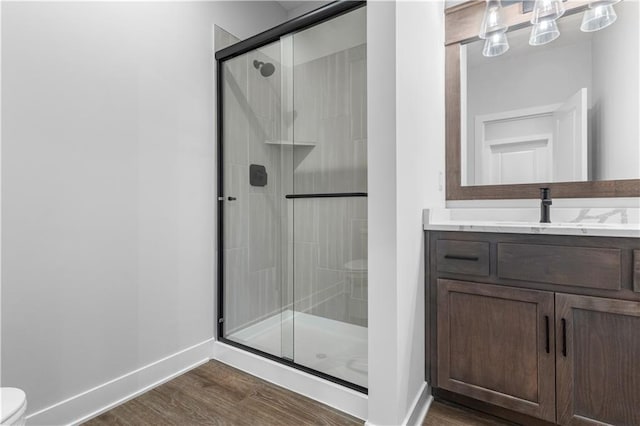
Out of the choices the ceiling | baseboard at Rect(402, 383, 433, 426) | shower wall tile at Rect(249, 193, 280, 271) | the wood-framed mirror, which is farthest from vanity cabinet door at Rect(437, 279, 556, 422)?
the ceiling

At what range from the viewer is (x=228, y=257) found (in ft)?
6.86

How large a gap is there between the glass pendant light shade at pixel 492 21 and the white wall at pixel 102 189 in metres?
1.69

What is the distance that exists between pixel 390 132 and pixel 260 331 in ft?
5.10

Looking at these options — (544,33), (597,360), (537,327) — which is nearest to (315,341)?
(537,327)

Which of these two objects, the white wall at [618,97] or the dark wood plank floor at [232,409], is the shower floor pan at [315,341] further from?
the white wall at [618,97]

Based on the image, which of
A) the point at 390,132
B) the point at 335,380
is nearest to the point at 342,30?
the point at 390,132

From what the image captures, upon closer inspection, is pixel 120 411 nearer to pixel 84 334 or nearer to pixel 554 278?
pixel 84 334

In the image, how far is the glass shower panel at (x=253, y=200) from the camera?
205 cm

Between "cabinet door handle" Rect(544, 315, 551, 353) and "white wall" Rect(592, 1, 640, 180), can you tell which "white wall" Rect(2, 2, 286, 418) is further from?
"white wall" Rect(592, 1, 640, 180)

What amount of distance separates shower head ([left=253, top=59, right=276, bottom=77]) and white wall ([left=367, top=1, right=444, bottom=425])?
93 cm

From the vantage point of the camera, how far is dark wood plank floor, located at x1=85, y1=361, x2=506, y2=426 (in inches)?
54.9

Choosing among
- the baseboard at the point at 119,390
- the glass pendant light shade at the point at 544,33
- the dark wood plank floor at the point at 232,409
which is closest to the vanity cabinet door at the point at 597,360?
the dark wood plank floor at the point at 232,409

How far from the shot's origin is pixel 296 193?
2.00 metres

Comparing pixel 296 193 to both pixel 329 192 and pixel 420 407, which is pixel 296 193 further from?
pixel 420 407
